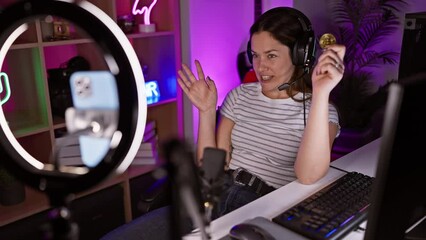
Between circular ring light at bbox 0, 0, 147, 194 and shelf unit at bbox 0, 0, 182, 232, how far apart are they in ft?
4.27

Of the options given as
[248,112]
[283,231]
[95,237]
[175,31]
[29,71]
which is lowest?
[95,237]

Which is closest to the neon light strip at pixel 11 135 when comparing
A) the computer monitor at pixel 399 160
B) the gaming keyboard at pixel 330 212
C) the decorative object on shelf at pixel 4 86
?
the computer monitor at pixel 399 160

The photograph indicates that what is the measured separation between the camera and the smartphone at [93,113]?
49 centimetres

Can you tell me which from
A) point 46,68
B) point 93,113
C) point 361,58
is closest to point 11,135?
point 93,113

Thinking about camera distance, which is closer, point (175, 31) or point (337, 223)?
point (337, 223)

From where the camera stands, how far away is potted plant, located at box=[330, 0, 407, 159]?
333 cm

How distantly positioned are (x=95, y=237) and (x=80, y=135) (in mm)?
2004

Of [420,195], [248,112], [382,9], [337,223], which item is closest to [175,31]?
[248,112]

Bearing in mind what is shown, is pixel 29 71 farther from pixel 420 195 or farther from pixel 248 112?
pixel 420 195

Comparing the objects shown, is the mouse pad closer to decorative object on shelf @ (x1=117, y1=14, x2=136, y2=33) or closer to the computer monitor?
the computer monitor

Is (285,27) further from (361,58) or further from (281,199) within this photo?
(361,58)

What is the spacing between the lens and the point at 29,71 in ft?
6.98

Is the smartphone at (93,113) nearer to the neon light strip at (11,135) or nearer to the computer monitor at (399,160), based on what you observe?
the neon light strip at (11,135)

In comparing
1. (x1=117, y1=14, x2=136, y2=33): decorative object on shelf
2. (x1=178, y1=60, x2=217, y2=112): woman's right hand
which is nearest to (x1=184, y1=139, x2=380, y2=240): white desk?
(x1=178, y1=60, x2=217, y2=112): woman's right hand
